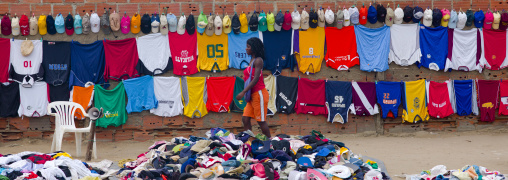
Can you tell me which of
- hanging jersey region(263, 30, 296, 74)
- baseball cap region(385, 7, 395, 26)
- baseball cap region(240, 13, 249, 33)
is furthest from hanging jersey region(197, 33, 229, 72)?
baseball cap region(385, 7, 395, 26)

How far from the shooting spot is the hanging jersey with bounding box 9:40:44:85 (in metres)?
9.46

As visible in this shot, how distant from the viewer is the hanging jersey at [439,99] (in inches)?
392

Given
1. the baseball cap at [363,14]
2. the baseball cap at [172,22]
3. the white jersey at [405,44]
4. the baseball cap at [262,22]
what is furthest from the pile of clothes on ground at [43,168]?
the white jersey at [405,44]

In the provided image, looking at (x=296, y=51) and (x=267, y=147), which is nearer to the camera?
(x=267, y=147)

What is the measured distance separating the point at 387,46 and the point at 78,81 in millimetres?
5571

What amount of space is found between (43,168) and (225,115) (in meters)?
4.14

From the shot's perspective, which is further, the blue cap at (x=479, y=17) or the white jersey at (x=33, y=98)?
the blue cap at (x=479, y=17)

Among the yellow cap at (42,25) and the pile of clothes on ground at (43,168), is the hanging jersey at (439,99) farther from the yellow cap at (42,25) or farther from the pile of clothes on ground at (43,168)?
the yellow cap at (42,25)

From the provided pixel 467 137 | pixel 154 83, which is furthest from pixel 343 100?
pixel 154 83

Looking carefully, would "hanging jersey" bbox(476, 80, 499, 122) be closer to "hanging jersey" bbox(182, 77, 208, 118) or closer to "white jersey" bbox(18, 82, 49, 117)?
"hanging jersey" bbox(182, 77, 208, 118)

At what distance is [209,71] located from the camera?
974 cm

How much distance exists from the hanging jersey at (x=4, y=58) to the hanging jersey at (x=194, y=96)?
3088 millimetres

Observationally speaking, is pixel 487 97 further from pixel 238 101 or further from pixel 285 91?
pixel 238 101

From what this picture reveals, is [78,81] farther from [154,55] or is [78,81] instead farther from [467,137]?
[467,137]
